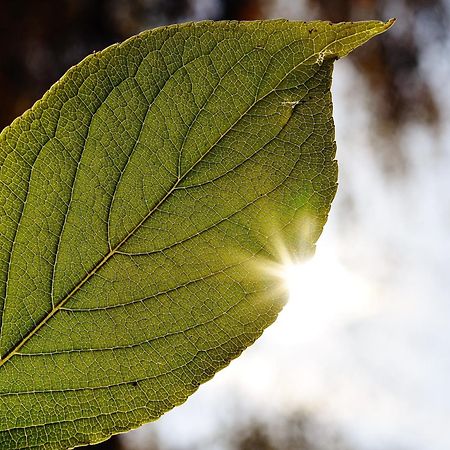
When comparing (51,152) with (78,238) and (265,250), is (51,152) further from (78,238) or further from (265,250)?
(265,250)

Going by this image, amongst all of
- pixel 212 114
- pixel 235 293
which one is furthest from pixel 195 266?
pixel 212 114

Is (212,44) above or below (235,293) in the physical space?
above

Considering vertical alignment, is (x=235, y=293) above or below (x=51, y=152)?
below

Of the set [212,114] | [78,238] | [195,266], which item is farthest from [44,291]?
[212,114]

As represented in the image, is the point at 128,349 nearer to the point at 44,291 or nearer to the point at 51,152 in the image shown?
the point at 44,291

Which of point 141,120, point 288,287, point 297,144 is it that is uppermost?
point 141,120
